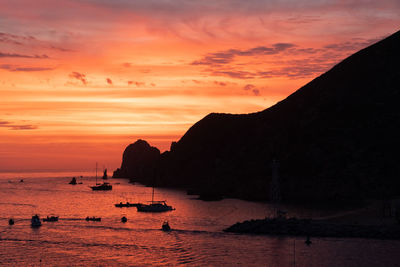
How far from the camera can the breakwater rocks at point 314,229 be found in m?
104

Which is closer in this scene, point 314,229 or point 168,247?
point 168,247

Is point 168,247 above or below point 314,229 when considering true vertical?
below

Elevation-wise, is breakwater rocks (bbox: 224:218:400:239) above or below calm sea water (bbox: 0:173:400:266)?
above

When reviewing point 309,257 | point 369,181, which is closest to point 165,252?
point 309,257

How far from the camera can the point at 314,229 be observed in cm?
10956

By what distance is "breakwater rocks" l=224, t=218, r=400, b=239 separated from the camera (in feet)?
343

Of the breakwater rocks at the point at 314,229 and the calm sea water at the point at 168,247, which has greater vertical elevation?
the breakwater rocks at the point at 314,229

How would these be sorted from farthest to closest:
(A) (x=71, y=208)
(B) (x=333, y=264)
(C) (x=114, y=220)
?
1. (A) (x=71, y=208)
2. (C) (x=114, y=220)
3. (B) (x=333, y=264)

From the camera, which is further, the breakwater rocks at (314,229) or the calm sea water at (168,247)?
the breakwater rocks at (314,229)

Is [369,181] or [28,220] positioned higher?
[369,181]

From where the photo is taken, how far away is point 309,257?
288ft

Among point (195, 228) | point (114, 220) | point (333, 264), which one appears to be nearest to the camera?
point (333, 264)

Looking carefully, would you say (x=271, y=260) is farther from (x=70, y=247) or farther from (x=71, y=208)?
(x=71, y=208)

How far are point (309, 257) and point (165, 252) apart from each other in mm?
27704
